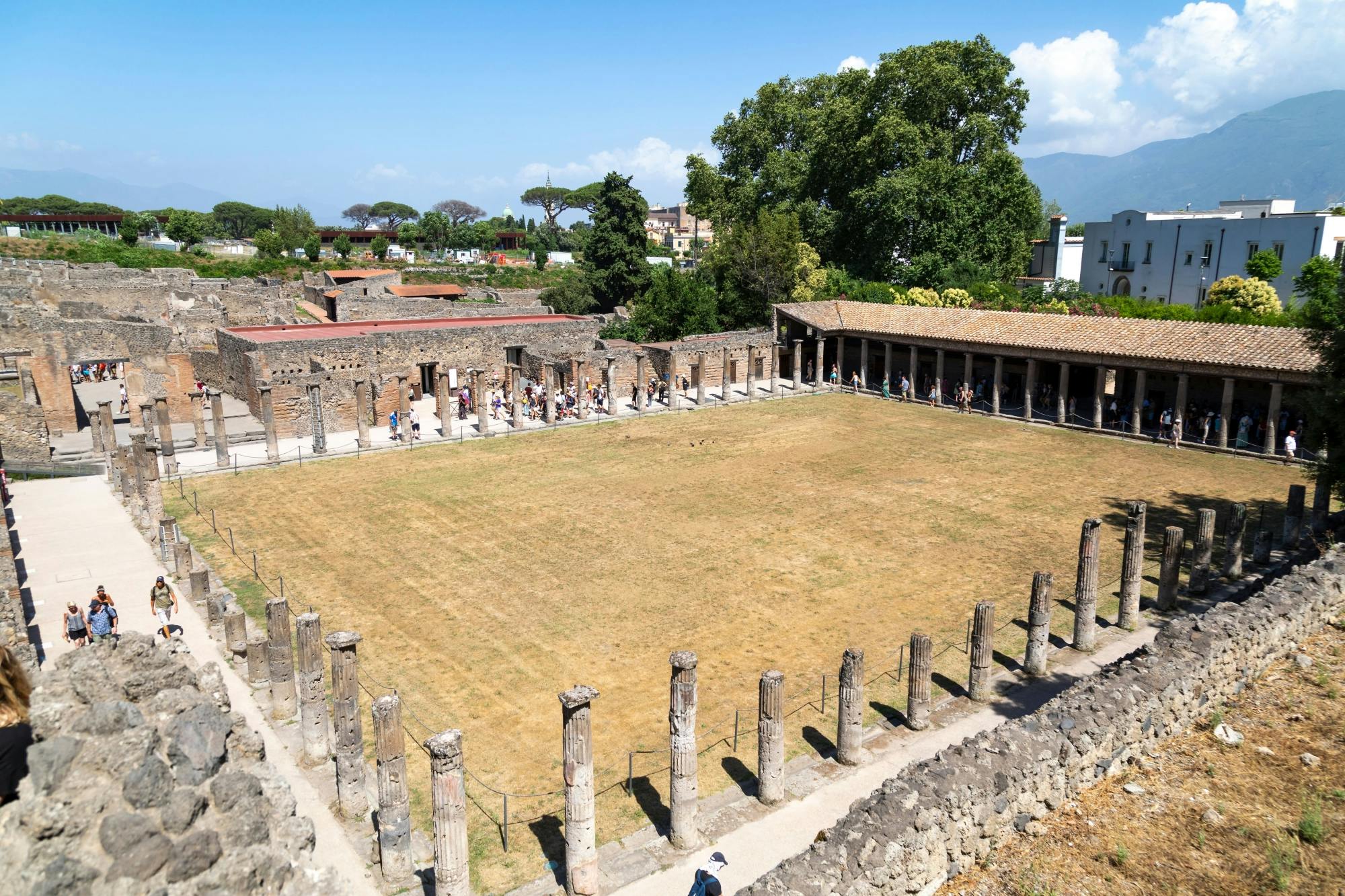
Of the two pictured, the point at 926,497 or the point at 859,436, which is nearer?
the point at 926,497

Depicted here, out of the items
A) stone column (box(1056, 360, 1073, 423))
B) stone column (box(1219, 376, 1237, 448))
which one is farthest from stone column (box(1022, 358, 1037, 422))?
stone column (box(1219, 376, 1237, 448))

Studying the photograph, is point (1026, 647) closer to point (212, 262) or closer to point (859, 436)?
point (859, 436)

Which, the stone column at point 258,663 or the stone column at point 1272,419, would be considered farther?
the stone column at point 1272,419

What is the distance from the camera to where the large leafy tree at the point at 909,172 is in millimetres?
45156

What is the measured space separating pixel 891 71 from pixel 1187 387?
27106 mm

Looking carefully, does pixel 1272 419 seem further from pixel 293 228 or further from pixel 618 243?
pixel 293 228

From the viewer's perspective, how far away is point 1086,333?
29641 millimetres

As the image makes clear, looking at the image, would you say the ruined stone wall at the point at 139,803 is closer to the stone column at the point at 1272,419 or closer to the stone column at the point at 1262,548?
the stone column at the point at 1262,548

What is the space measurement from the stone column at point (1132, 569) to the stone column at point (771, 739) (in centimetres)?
782

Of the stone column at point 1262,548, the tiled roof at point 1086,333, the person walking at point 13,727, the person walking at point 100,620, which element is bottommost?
the stone column at point 1262,548

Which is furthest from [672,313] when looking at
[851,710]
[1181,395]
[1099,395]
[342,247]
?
[342,247]

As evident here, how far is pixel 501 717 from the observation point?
1175 centimetres

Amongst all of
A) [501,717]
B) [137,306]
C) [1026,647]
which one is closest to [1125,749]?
[1026,647]

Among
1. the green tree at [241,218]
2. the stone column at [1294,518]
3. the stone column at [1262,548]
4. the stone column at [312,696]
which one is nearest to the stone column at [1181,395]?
A: the stone column at [1294,518]
